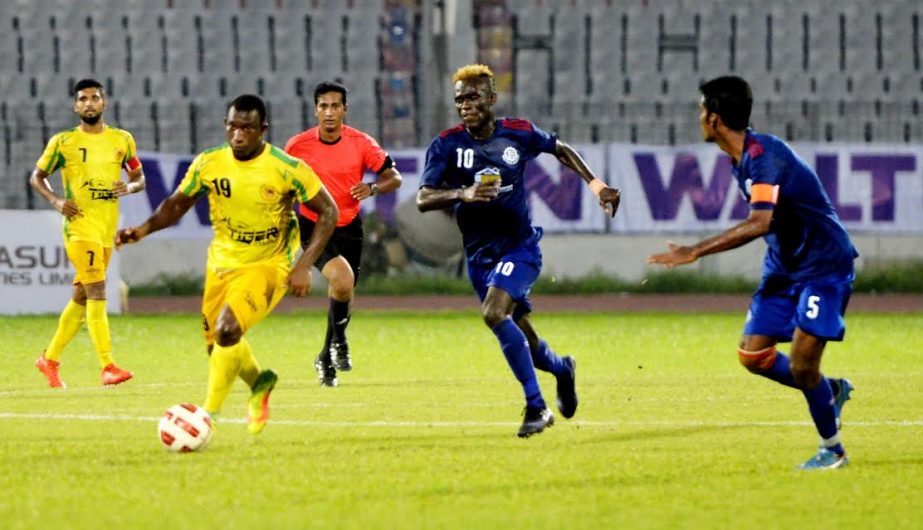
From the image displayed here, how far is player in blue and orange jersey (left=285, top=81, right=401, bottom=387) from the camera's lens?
12938 millimetres

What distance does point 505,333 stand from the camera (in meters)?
9.32

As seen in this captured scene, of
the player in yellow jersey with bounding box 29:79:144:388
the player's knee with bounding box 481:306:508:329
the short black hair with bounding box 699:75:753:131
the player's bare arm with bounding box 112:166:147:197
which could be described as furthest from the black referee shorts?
the short black hair with bounding box 699:75:753:131

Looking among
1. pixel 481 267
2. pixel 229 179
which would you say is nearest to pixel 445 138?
pixel 481 267

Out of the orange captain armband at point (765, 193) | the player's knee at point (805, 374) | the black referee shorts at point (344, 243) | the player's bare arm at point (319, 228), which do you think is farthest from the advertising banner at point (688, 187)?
the orange captain armband at point (765, 193)

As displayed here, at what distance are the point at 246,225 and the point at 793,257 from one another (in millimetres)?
2876

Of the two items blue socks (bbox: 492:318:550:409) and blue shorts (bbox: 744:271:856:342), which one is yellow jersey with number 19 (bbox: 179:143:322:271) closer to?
blue socks (bbox: 492:318:550:409)

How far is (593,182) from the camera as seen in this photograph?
9.80 meters

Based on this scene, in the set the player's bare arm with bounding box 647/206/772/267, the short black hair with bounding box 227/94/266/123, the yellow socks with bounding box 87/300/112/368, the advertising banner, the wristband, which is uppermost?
the short black hair with bounding box 227/94/266/123

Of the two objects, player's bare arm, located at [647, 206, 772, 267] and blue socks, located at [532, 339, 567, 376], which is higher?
player's bare arm, located at [647, 206, 772, 267]

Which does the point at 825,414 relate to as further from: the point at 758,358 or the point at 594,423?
the point at 594,423

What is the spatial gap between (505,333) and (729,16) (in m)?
22.5

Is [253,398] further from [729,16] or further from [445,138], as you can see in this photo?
[729,16]

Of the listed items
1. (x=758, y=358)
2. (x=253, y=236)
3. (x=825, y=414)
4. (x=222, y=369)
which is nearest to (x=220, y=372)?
(x=222, y=369)

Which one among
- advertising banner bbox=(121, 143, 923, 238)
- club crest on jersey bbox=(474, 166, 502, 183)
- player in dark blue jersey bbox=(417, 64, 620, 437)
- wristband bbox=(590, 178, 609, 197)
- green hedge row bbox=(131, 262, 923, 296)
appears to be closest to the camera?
club crest on jersey bbox=(474, 166, 502, 183)
